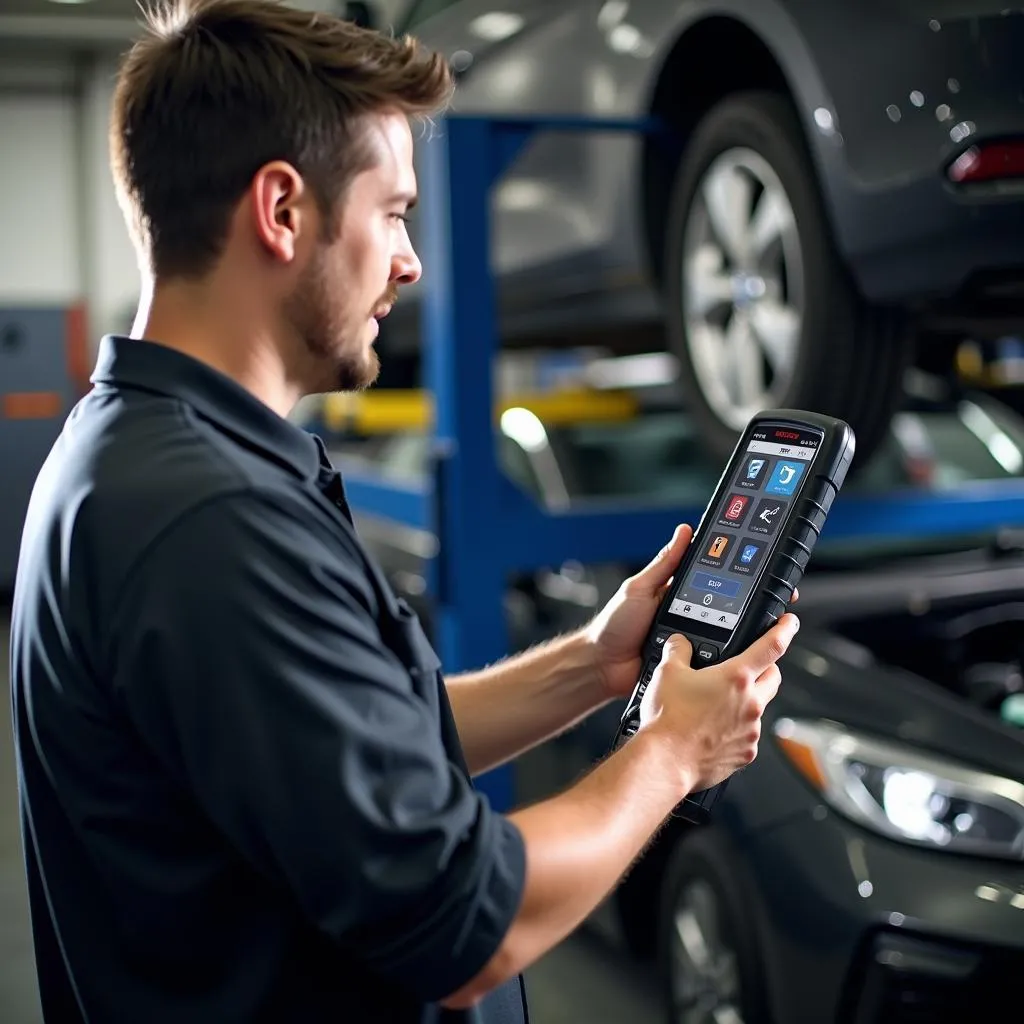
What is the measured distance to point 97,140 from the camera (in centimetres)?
362

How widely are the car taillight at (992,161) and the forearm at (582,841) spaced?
120cm

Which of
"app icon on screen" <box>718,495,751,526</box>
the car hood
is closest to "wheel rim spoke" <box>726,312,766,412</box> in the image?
the car hood

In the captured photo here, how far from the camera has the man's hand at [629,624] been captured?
1160 millimetres

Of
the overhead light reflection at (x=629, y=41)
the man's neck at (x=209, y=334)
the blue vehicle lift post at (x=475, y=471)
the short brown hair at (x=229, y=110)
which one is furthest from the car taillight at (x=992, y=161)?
the man's neck at (x=209, y=334)

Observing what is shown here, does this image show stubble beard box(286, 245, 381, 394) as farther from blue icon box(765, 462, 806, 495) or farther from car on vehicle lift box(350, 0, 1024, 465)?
car on vehicle lift box(350, 0, 1024, 465)

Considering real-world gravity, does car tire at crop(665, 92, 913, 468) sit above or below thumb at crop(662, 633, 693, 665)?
above

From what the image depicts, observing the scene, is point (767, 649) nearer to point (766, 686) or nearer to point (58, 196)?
point (766, 686)

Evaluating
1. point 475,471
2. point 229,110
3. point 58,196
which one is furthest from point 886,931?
point 58,196

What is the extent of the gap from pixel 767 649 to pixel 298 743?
1.22ft

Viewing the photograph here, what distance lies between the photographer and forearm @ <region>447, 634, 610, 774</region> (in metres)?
1.19

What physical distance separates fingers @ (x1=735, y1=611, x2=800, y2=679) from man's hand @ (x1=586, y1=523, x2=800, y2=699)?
176 mm

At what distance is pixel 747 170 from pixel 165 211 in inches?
58.5

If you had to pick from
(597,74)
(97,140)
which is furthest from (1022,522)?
(97,140)

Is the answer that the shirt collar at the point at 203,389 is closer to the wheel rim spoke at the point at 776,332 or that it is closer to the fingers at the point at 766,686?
the fingers at the point at 766,686
